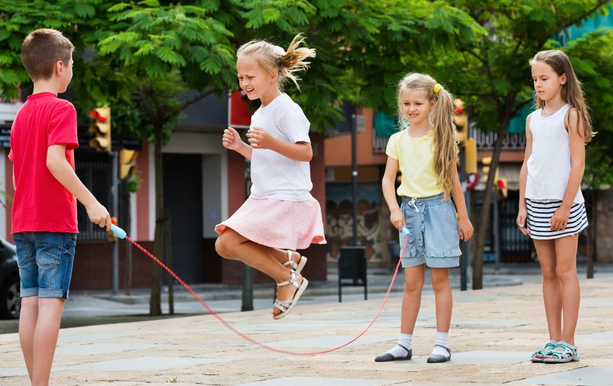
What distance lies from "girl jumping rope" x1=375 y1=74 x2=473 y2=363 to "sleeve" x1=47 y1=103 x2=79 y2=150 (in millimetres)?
2323

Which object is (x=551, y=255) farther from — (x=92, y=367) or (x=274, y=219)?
(x=92, y=367)

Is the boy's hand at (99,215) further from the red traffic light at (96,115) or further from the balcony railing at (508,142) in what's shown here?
the balcony railing at (508,142)

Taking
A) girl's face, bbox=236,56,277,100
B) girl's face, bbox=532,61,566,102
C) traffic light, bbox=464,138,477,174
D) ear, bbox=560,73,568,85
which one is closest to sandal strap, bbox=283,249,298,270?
girl's face, bbox=236,56,277,100

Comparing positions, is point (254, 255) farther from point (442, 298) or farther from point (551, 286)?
point (551, 286)

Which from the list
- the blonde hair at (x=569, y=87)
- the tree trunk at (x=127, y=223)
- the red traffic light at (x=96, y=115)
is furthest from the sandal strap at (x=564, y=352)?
the tree trunk at (x=127, y=223)

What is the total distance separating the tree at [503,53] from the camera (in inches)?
708

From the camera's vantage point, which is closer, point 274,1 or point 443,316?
point 443,316

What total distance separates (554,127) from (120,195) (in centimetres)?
1960

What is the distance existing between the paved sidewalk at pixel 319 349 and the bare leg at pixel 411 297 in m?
0.24

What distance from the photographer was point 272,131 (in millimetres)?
6293

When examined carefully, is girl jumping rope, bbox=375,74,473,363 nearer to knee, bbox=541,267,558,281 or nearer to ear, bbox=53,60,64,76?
knee, bbox=541,267,558,281

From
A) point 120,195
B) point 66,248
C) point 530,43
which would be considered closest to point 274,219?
point 66,248

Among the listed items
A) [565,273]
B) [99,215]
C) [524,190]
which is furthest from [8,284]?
[99,215]

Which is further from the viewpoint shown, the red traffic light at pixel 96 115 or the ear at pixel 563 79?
the red traffic light at pixel 96 115
